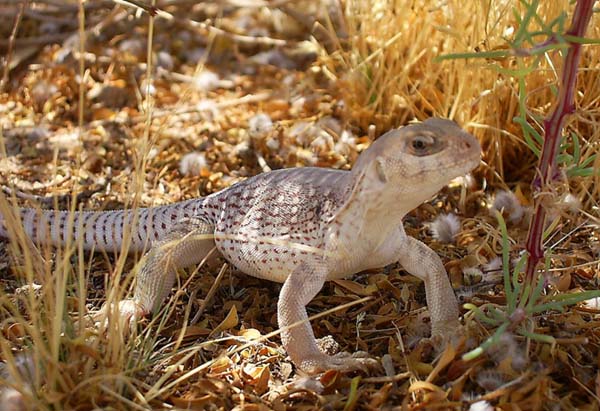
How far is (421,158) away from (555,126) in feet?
1.26

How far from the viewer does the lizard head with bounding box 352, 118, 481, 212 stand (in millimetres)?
2316

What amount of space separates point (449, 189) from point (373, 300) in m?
0.98

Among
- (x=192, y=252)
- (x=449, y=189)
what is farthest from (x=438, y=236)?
(x=192, y=252)

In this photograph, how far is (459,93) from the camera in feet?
11.5

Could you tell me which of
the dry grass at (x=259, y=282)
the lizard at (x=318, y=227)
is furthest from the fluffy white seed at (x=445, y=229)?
the lizard at (x=318, y=227)

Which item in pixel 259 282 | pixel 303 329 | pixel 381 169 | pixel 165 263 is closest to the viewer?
pixel 381 169

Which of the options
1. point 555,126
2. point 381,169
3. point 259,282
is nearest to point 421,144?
point 381,169

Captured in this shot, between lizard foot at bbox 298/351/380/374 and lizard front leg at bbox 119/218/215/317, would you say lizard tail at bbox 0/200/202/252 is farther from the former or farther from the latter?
lizard foot at bbox 298/351/380/374

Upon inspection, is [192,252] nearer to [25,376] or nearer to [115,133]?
[25,376]

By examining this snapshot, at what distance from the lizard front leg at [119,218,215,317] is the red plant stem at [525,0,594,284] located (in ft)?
3.76

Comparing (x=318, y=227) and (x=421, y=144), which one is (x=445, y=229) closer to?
(x=318, y=227)

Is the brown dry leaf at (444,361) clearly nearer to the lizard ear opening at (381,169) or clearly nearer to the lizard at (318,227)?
the lizard at (318,227)

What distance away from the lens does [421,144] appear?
234cm

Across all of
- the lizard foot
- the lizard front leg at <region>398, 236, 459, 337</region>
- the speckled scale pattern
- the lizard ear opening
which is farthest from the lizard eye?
the lizard foot
